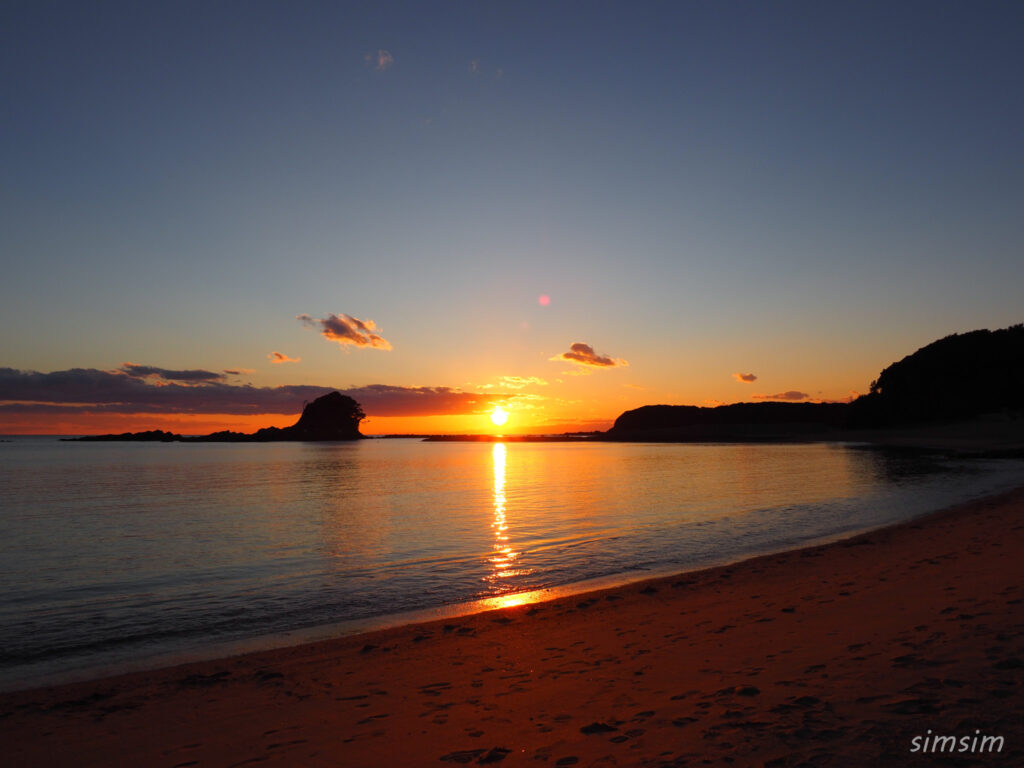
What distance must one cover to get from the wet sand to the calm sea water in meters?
2.79

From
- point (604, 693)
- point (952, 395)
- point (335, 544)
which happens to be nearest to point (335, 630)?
point (604, 693)

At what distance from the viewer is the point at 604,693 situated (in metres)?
7.71

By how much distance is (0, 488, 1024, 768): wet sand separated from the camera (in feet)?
19.6

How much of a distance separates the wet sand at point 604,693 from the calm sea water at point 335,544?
9.15 feet

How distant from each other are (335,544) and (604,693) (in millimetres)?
16808

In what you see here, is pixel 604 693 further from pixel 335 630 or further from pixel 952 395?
pixel 952 395

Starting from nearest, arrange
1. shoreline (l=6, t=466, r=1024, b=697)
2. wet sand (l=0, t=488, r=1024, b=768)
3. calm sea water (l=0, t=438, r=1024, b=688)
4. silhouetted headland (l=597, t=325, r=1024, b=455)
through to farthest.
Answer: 1. wet sand (l=0, t=488, r=1024, b=768)
2. shoreline (l=6, t=466, r=1024, b=697)
3. calm sea water (l=0, t=438, r=1024, b=688)
4. silhouetted headland (l=597, t=325, r=1024, b=455)

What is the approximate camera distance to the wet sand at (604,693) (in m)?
5.96

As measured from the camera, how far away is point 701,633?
10.4 metres

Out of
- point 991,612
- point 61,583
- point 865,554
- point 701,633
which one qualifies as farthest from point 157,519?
point 991,612

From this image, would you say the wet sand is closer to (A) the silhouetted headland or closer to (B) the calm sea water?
(B) the calm sea water

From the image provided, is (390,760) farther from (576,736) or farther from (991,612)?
(991,612)

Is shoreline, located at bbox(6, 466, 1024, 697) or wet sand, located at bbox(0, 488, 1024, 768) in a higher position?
wet sand, located at bbox(0, 488, 1024, 768)

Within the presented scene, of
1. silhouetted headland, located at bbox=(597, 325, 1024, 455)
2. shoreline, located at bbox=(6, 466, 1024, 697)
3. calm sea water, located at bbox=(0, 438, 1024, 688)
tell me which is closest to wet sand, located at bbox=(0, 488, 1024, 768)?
shoreline, located at bbox=(6, 466, 1024, 697)
